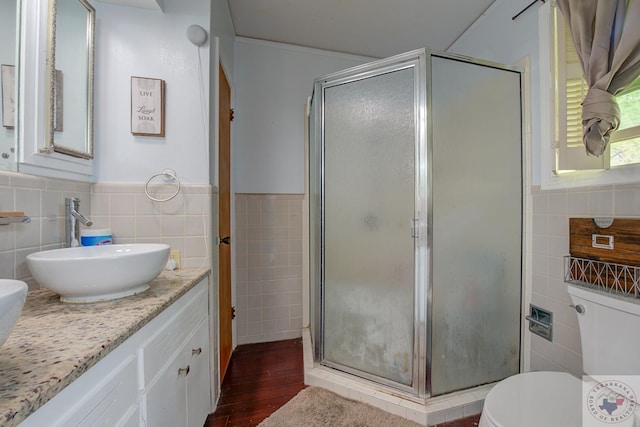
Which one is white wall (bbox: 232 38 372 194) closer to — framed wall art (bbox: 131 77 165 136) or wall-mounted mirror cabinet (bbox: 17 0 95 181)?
framed wall art (bbox: 131 77 165 136)

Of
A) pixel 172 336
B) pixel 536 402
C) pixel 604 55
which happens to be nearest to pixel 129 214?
pixel 172 336

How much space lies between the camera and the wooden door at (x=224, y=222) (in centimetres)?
162

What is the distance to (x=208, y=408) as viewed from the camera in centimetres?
133

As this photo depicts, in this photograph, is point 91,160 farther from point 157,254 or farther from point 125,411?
point 125,411

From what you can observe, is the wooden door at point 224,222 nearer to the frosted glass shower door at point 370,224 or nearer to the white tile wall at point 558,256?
the frosted glass shower door at point 370,224

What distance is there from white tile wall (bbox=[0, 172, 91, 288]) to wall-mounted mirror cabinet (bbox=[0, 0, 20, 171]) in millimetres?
70

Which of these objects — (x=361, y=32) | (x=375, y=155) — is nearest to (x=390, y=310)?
(x=375, y=155)

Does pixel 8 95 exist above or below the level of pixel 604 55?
below

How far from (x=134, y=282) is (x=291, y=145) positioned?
1605 millimetres

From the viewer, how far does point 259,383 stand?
162 cm

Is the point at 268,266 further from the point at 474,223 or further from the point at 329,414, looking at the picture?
the point at 474,223

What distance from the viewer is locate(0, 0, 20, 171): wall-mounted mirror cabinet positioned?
0.86 m

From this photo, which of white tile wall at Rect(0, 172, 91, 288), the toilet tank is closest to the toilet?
the toilet tank

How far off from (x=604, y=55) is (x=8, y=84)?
2179mm
